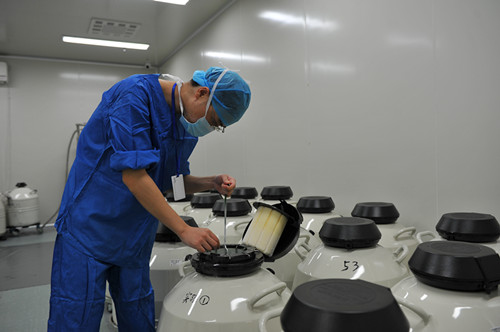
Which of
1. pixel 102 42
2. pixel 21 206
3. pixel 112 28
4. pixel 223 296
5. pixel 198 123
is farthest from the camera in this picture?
pixel 21 206

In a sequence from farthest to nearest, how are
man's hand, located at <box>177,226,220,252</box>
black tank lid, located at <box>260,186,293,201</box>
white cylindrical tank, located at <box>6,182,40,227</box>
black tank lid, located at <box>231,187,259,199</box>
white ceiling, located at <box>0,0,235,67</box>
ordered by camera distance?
white cylindrical tank, located at <box>6,182,40,227</box>, white ceiling, located at <box>0,0,235,67</box>, black tank lid, located at <box>231,187,259,199</box>, black tank lid, located at <box>260,186,293,201</box>, man's hand, located at <box>177,226,220,252</box>

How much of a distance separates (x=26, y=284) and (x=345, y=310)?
3439 mm

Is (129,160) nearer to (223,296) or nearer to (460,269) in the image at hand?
(223,296)

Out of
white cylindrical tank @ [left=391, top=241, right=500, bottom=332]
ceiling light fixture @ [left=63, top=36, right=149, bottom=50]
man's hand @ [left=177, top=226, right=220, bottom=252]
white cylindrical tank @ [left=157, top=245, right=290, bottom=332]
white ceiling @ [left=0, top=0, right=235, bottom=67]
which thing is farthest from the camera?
ceiling light fixture @ [left=63, top=36, right=149, bottom=50]

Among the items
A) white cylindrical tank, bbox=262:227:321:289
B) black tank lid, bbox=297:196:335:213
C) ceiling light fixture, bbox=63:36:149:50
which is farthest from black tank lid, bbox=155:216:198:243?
ceiling light fixture, bbox=63:36:149:50

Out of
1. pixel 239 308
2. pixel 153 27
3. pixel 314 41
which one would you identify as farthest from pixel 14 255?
pixel 239 308

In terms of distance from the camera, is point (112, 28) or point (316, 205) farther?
point (112, 28)

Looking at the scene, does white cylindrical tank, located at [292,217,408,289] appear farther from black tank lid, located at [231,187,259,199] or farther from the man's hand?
black tank lid, located at [231,187,259,199]

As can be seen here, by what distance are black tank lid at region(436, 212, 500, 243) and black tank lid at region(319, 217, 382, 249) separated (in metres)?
0.23

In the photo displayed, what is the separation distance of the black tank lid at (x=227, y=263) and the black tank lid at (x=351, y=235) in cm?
27

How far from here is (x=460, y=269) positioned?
26.5 inches

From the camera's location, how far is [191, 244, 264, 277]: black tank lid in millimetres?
882

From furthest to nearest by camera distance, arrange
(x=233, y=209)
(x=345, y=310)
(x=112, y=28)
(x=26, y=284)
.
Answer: (x=112, y=28), (x=26, y=284), (x=233, y=209), (x=345, y=310)

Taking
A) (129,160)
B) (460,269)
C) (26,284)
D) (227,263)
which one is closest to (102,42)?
(26,284)
